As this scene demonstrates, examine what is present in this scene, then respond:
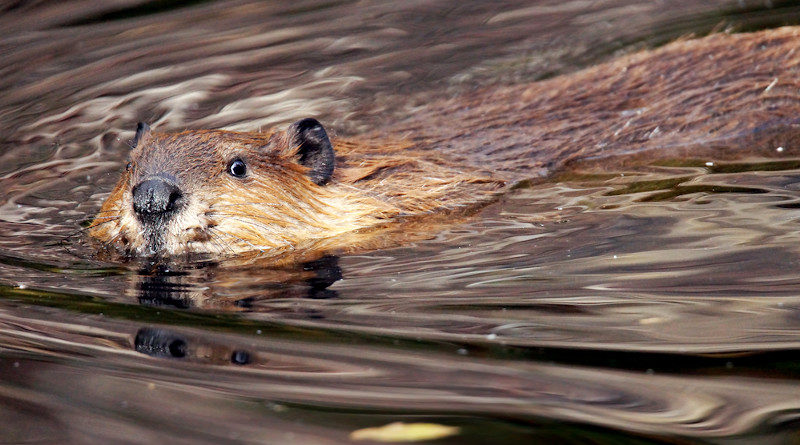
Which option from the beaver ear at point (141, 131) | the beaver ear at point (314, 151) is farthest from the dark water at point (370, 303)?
the beaver ear at point (314, 151)

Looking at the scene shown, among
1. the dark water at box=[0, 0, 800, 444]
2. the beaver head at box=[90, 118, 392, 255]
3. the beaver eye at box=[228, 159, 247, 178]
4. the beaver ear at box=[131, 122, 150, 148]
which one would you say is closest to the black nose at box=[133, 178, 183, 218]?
the beaver head at box=[90, 118, 392, 255]

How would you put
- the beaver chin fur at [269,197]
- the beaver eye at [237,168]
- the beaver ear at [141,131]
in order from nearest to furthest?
the beaver chin fur at [269,197] < the beaver eye at [237,168] < the beaver ear at [141,131]

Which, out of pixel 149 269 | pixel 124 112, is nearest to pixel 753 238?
pixel 149 269

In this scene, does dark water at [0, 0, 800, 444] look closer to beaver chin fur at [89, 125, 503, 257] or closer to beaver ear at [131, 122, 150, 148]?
beaver chin fur at [89, 125, 503, 257]

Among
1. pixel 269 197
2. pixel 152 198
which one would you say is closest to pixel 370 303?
pixel 152 198

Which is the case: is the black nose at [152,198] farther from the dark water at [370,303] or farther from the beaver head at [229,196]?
the dark water at [370,303]

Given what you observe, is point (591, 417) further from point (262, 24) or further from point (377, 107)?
point (262, 24)

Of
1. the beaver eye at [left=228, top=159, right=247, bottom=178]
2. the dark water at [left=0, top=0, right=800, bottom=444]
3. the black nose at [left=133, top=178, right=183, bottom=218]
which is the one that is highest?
the beaver eye at [left=228, top=159, right=247, bottom=178]
